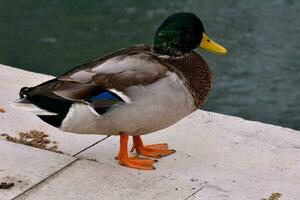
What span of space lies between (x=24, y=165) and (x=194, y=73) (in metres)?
1.01

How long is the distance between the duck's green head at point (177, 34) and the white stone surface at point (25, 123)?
75 cm

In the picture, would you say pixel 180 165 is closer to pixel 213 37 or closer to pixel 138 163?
pixel 138 163

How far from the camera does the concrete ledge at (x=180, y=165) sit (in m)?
4.05

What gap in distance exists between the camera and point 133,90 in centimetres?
405

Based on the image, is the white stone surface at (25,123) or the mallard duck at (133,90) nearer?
the mallard duck at (133,90)

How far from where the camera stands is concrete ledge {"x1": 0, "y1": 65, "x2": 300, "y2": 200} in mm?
4047

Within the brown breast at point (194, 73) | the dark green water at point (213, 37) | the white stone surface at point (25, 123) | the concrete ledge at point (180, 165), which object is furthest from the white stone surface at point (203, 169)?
the dark green water at point (213, 37)

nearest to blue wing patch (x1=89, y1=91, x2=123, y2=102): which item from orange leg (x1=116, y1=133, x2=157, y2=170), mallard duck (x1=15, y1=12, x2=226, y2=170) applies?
mallard duck (x1=15, y1=12, x2=226, y2=170)

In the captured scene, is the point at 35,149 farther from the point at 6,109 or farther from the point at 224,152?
the point at 224,152

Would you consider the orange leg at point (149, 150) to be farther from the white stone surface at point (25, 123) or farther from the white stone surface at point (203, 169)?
the white stone surface at point (25, 123)

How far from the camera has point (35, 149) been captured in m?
4.51

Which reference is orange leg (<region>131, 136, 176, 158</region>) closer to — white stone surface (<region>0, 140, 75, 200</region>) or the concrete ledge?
the concrete ledge

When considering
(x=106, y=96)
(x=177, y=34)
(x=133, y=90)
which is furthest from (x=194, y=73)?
(x=106, y=96)

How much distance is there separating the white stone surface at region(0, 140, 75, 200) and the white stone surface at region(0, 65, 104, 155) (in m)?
0.14
